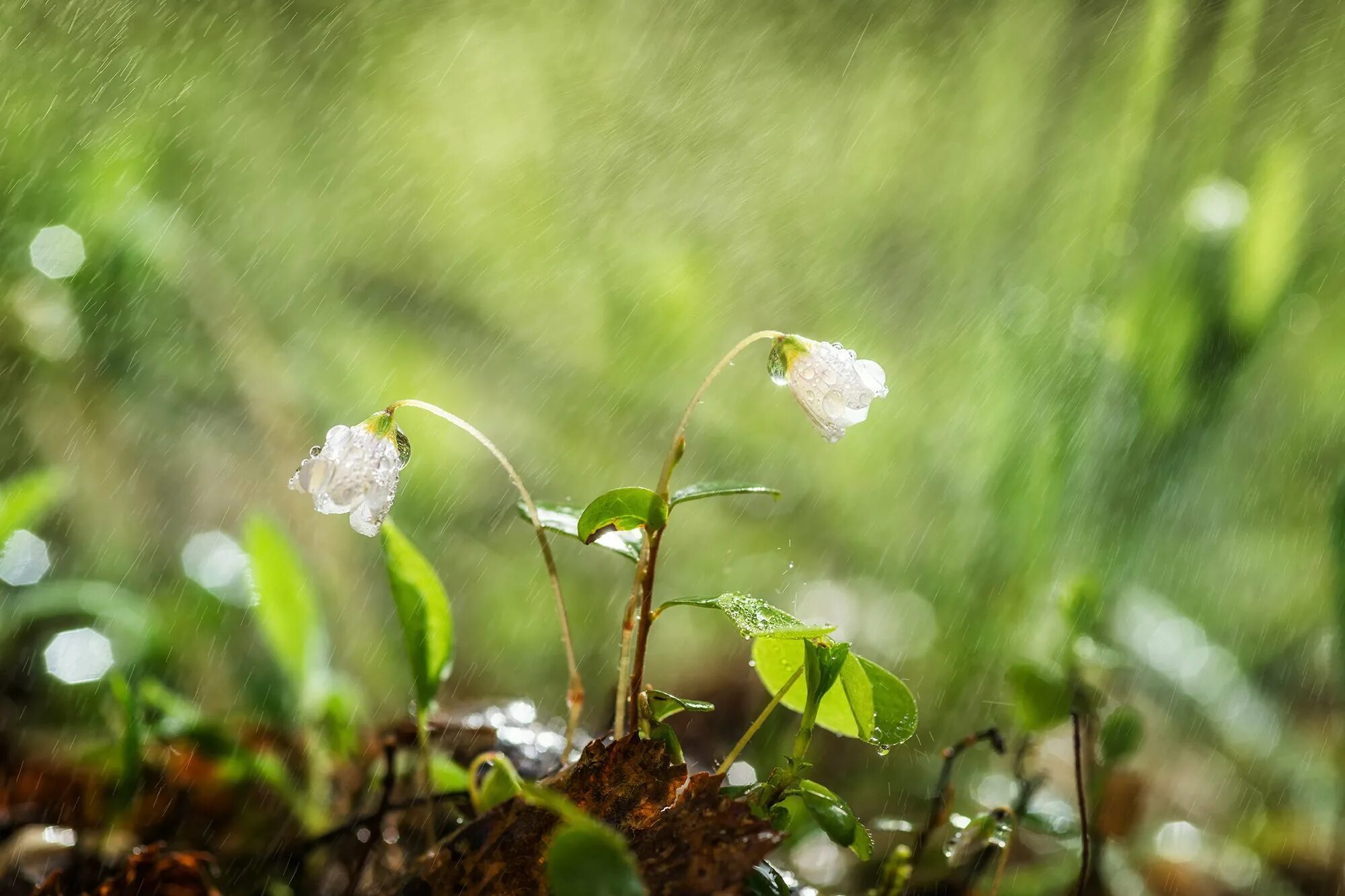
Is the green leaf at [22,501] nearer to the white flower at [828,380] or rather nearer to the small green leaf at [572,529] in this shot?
the small green leaf at [572,529]

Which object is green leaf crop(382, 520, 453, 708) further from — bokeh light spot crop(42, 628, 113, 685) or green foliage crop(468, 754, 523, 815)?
bokeh light spot crop(42, 628, 113, 685)

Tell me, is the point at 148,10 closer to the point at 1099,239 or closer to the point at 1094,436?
the point at 1099,239

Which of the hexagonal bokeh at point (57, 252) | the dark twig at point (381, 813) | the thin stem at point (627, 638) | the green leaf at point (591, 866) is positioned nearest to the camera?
the green leaf at point (591, 866)

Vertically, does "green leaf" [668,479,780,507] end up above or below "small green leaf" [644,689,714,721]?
above

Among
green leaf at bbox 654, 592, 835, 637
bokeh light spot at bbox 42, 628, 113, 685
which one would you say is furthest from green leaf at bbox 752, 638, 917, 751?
bokeh light spot at bbox 42, 628, 113, 685

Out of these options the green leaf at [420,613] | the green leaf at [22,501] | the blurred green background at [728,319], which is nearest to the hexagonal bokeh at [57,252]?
the blurred green background at [728,319]

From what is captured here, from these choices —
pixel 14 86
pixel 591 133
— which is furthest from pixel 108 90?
pixel 591 133
